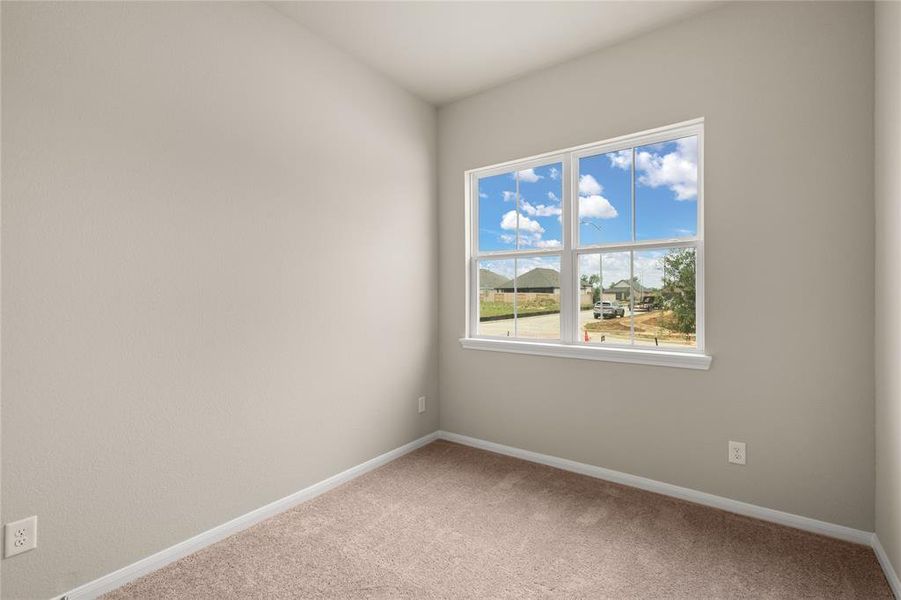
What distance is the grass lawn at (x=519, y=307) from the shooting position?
3109mm

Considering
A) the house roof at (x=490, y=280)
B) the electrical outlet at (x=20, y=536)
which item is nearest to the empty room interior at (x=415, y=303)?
the electrical outlet at (x=20, y=536)

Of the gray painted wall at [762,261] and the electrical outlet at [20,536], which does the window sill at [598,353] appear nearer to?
the gray painted wall at [762,261]

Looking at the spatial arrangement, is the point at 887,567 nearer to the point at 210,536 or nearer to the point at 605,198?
the point at 605,198

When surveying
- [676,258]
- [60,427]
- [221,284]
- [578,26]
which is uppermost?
[578,26]

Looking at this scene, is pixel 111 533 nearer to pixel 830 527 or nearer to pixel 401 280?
pixel 401 280

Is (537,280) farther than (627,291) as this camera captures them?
Yes

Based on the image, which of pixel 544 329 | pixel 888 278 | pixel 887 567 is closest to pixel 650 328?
pixel 544 329

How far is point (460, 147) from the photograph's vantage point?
3.44 metres

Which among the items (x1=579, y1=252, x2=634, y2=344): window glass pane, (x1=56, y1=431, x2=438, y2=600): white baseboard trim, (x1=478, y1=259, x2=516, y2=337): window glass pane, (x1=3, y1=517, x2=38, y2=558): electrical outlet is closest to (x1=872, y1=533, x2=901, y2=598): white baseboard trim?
(x1=579, y1=252, x2=634, y2=344): window glass pane

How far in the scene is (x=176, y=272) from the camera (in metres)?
1.98

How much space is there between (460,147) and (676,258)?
1830mm

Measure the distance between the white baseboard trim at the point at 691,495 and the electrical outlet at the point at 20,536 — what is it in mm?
2516

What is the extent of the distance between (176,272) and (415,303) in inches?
67.7

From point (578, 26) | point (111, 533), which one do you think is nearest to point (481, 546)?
point (111, 533)
